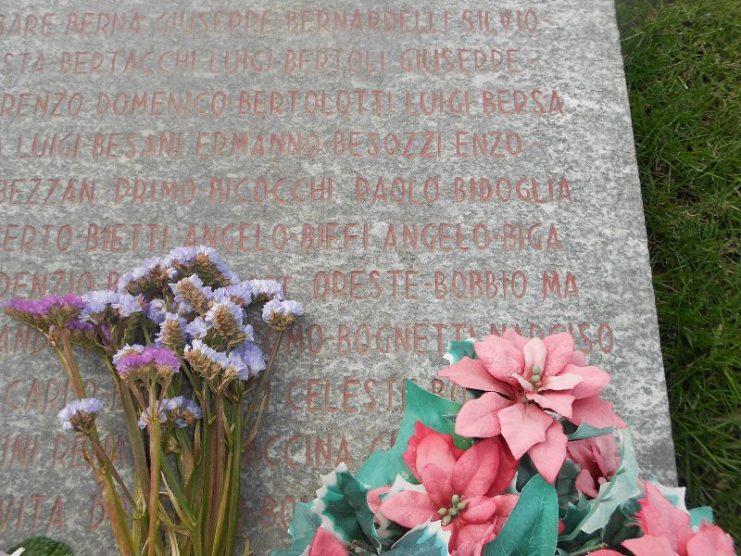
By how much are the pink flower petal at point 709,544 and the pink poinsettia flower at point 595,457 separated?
0.88ft

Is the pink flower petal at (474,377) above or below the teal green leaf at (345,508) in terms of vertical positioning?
above

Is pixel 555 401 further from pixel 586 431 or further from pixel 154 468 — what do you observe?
pixel 154 468

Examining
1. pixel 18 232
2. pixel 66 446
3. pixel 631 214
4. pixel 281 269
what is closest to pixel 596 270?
pixel 631 214

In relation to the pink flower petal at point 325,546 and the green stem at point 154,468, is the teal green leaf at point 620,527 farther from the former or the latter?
the green stem at point 154,468

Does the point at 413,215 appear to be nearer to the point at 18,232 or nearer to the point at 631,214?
the point at 631,214

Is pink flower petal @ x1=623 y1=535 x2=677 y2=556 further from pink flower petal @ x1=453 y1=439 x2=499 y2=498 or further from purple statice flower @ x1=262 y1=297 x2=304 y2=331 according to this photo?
purple statice flower @ x1=262 y1=297 x2=304 y2=331

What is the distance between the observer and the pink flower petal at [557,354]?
1508mm

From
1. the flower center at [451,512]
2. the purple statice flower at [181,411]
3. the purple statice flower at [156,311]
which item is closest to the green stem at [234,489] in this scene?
the purple statice flower at [181,411]

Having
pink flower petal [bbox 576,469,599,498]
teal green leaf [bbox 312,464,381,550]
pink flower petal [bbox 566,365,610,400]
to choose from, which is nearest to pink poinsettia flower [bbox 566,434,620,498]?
pink flower petal [bbox 576,469,599,498]

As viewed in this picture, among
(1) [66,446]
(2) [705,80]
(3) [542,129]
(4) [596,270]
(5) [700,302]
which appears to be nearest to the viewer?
(1) [66,446]

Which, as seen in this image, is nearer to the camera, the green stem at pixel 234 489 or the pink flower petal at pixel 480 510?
the pink flower petal at pixel 480 510

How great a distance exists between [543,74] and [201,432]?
1732 mm

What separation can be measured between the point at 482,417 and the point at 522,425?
0.27 feet

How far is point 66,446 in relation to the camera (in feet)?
6.89
